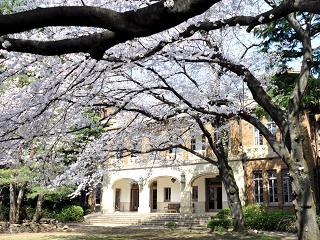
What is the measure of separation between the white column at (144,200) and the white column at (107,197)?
319 cm

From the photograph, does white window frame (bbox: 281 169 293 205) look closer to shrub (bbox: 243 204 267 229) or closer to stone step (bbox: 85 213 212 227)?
shrub (bbox: 243 204 267 229)

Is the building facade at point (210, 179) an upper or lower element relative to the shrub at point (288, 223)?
upper

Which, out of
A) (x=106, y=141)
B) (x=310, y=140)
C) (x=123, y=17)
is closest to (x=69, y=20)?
(x=123, y=17)

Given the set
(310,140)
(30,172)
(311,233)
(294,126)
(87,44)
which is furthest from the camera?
(310,140)

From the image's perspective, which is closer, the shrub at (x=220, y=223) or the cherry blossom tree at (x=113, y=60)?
the cherry blossom tree at (x=113, y=60)

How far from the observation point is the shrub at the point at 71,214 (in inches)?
992

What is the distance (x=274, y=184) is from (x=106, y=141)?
1280 cm

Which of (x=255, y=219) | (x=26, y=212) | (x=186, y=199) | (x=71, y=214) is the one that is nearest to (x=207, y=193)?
(x=186, y=199)

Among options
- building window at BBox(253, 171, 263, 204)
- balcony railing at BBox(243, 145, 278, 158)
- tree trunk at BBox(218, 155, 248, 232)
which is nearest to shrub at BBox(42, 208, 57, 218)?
building window at BBox(253, 171, 263, 204)

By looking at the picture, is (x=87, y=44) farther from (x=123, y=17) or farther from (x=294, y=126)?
(x=294, y=126)

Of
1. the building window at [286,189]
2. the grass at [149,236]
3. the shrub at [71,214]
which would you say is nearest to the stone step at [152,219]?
the shrub at [71,214]

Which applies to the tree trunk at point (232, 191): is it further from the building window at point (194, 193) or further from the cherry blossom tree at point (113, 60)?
the building window at point (194, 193)

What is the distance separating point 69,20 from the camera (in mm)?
3422

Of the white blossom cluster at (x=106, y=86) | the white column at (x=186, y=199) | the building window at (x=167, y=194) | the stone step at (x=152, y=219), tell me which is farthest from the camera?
the building window at (x=167, y=194)
